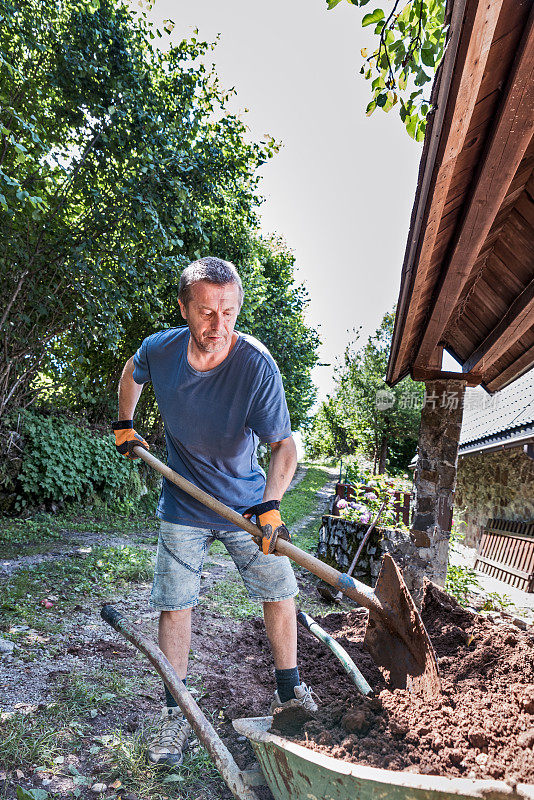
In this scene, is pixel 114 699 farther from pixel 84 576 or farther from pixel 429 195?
pixel 429 195

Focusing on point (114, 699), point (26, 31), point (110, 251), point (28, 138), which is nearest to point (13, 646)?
point (114, 699)

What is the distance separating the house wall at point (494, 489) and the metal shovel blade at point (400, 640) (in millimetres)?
4441

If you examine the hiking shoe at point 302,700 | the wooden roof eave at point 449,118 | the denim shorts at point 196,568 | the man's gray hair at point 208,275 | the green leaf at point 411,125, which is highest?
the green leaf at point 411,125

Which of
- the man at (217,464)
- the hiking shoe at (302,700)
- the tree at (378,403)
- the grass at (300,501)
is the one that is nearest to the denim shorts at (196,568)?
the man at (217,464)

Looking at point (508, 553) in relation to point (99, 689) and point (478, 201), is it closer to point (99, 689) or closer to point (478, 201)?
point (99, 689)

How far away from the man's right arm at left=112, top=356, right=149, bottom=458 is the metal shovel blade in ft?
5.26

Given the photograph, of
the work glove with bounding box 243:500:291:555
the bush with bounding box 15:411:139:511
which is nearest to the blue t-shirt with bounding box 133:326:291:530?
the work glove with bounding box 243:500:291:555

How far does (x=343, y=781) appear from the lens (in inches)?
50.6

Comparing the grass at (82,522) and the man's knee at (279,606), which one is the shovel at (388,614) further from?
the grass at (82,522)

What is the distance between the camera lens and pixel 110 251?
5898mm

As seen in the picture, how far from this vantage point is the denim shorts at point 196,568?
2.28m

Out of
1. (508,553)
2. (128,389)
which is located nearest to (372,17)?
(128,389)

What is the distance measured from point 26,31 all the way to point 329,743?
665 centimetres

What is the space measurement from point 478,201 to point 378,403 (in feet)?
68.8
